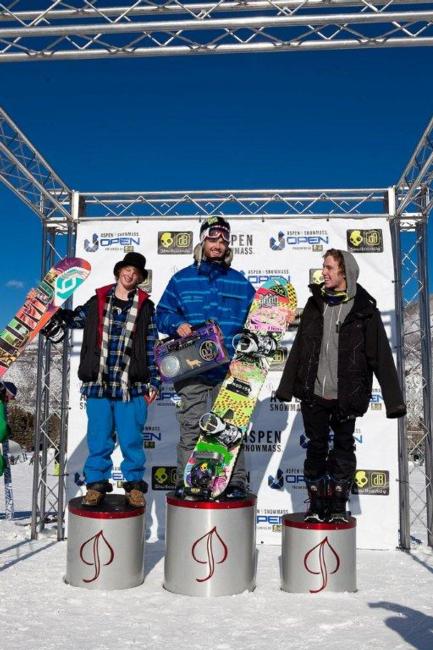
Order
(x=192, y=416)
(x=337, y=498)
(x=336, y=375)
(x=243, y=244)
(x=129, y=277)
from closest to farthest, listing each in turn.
Result: 1. (x=337, y=498)
2. (x=336, y=375)
3. (x=192, y=416)
4. (x=129, y=277)
5. (x=243, y=244)

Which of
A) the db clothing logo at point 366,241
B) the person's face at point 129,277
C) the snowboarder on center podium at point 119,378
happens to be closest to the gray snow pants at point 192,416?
the snowboarder on center podium at point 119,378

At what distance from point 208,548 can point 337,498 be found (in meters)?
0.91

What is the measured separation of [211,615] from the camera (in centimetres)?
315

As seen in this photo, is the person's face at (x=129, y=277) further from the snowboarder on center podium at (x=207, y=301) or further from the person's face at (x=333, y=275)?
the person's face at (x=333, y=275)

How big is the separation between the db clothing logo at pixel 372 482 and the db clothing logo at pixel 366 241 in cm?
210

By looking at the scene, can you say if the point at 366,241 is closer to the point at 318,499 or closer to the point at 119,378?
the point at 318,499

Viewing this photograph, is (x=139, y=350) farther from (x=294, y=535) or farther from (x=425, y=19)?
(x=425, y=19)

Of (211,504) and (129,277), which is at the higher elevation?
(129,277)

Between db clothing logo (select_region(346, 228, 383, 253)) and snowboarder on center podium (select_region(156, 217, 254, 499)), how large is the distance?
182 cm

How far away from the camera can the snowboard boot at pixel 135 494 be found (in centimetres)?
382

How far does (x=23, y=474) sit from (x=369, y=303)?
10190 millimetres

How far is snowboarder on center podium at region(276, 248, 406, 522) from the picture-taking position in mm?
3748

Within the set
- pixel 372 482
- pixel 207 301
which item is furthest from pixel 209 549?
pixel 372 482

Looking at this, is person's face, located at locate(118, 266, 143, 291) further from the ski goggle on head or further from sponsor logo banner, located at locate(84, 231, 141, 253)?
sponsor logo banner, located at locate(84, 231, 141, 253)
